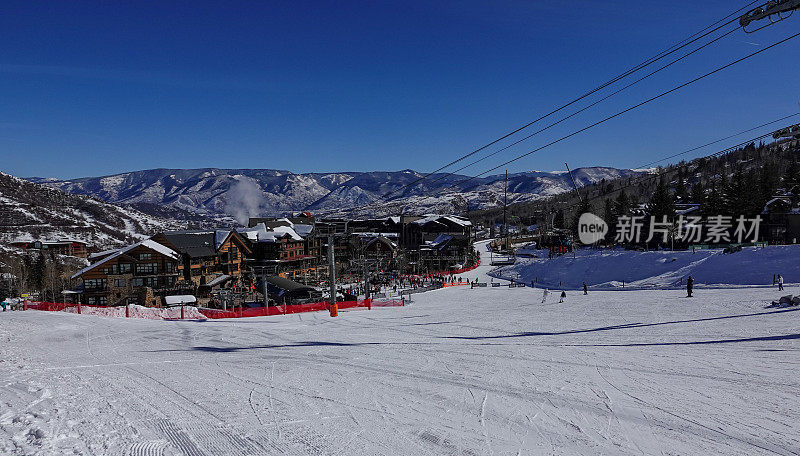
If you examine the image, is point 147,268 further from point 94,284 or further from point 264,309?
point 264,309

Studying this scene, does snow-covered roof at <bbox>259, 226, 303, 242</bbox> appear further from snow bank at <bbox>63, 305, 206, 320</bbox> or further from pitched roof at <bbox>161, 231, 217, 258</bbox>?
snow bank at <bbox>63, 305, 206, 320</bbox>

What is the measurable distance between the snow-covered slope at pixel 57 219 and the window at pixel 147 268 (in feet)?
315

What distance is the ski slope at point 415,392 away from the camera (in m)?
5.51

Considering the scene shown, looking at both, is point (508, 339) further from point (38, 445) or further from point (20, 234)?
point (20, 234)

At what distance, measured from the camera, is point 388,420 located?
Answer: 6.29m

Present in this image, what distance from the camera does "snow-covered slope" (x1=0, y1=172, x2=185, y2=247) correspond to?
12950 centimetres

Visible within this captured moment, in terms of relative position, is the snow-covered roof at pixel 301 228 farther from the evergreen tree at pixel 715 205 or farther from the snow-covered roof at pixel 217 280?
the evergreen tree at pixel 715 205

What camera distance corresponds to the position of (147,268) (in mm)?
42281

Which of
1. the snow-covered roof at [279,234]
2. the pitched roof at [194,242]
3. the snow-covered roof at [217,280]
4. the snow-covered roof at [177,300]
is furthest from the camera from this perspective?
the snow-covered roof at [279,234]

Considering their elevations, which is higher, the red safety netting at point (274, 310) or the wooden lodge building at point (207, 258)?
the wooden lodge building at point (207, 258)

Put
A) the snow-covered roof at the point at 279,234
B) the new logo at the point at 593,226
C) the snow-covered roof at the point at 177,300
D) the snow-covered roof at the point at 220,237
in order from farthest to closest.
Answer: the new logo at the point at 593,226 → the snow-covered roof at the point at 279,234 → the snow-covered roof at the point at 220,237 → the snow-covered roof at the point at 177,300

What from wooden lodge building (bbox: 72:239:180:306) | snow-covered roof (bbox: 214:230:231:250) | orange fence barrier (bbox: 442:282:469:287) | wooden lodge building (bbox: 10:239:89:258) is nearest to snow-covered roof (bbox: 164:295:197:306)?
wooden lodge building (bbox: 72:239:180:306)

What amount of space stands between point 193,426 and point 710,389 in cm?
899

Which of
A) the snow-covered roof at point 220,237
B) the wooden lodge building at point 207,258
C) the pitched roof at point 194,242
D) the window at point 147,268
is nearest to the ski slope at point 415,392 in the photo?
the window at point 147,268
